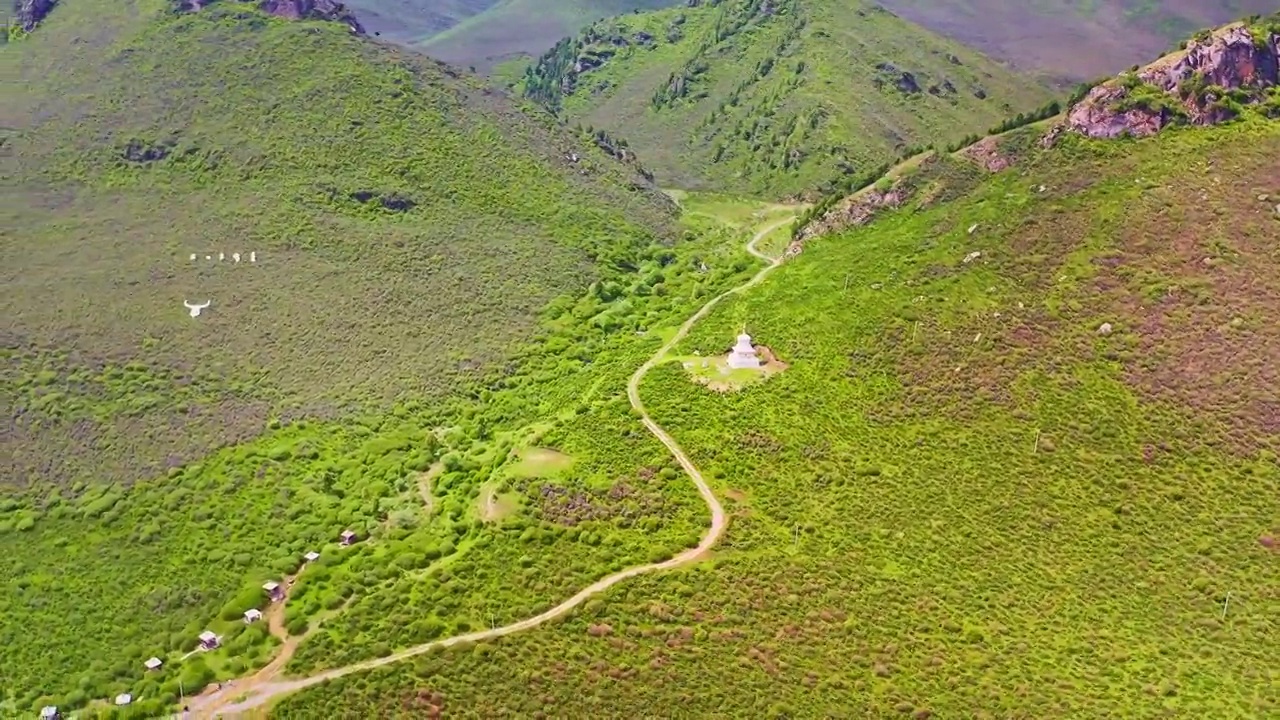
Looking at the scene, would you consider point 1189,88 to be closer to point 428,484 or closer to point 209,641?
point 428,484

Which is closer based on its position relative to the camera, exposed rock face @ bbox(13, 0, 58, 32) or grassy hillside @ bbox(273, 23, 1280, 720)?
grassy hillside @ bbox(273, 23, 1280, 720)

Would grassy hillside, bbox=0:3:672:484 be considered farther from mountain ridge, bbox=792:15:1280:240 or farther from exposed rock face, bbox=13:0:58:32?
mountain ridge, bbox=792:15:1280:240

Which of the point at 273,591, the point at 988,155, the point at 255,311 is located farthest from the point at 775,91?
the point at 273,591

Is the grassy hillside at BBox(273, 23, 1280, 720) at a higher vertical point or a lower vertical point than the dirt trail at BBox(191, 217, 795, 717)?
higher

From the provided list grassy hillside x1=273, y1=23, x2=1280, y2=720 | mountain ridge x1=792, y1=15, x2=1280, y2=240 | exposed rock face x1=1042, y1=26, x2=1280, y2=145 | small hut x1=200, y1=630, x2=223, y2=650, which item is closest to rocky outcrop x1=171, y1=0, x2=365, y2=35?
mountain ridge x1=792, y1=15, x2=1280, y2=240

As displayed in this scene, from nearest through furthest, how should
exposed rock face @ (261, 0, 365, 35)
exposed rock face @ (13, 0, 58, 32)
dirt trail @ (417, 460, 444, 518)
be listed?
1. dirt trail @ (417, 460, 444, 518)
2. exposed rock face @ (261, 0, 365, 35)
3. exposed rock face @ (13, 0, 58, 32)

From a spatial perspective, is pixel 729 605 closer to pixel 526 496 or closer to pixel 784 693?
pixel 784 693
